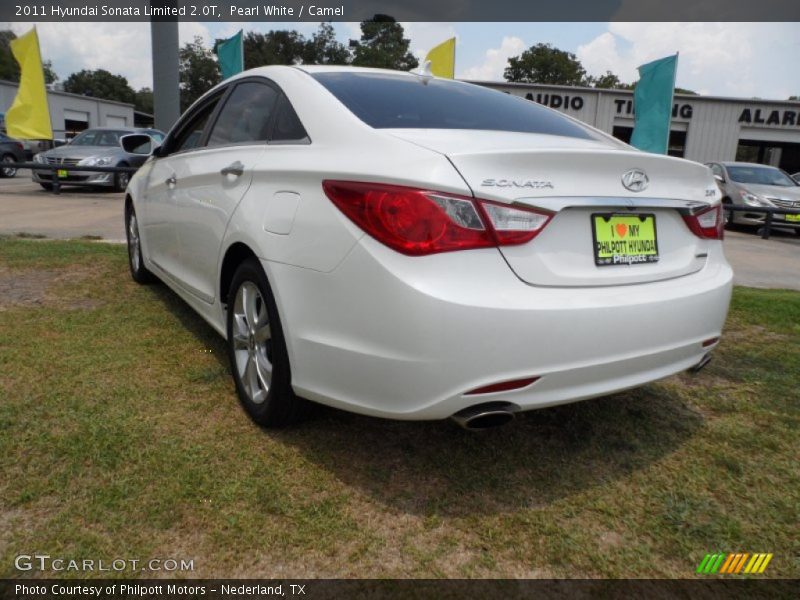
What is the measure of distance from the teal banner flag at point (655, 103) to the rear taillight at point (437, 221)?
34.5ft

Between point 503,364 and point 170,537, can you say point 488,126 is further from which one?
point 170,537

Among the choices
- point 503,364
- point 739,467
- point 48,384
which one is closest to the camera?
point 503,364

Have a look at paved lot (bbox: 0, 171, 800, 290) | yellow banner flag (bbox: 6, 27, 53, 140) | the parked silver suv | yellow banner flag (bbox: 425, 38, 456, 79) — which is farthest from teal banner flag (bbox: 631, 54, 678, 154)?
yellow banner flag (bbox: 6, 27, 53, 140)

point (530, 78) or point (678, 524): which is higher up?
point (530, 78)

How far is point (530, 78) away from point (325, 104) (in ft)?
262

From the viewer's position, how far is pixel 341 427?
8.66 ft

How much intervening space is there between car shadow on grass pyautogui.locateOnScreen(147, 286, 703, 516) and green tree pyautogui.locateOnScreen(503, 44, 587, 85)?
76.1m

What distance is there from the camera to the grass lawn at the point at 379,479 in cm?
189

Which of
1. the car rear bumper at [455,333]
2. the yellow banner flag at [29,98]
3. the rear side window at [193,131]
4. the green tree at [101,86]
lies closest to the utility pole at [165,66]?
the yellow banner flag at [29,98]

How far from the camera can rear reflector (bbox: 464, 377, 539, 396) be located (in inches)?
74.9

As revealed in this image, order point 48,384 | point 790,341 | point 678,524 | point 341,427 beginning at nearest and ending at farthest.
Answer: point 678,524 → point 341,427 → point 48,384 → point 790,341

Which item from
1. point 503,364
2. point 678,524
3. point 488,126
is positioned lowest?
point 678,524

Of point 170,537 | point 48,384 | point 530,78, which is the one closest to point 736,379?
point 170,537

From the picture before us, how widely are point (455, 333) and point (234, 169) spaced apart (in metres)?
1.48
